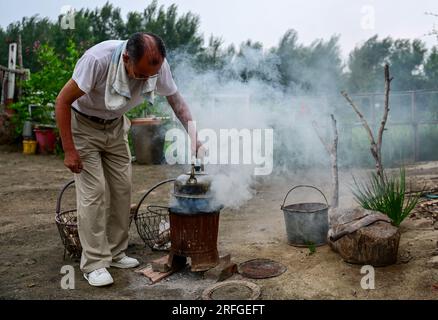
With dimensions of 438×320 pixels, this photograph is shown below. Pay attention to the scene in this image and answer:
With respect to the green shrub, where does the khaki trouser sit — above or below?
below

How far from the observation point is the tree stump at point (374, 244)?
12.1 ft

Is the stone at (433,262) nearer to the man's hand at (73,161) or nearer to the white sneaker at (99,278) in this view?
the white sneaker at (99,278)

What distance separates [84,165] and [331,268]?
238cm

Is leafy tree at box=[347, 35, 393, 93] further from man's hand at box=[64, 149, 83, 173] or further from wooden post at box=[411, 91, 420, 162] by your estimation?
man's hand at box=[64, 149, 83, 173]

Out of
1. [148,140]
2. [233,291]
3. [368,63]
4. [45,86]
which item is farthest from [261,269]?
[368,63]

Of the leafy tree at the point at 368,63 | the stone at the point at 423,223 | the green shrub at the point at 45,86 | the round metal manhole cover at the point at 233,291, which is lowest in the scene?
the round metal manhole cover at the point at 233,291

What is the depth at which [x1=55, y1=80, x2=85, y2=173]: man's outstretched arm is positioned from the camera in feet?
11.1

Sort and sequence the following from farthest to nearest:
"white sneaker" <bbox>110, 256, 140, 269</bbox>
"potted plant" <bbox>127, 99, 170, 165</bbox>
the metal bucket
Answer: "potted plant" <bbox>127, 99, 170, 165</bbox> < the metal bucket < "white sneaker" <bbox>110, 256, 140, 269</bbox>

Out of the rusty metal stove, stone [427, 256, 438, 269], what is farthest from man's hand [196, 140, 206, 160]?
stone [427, 256, 438, 269]

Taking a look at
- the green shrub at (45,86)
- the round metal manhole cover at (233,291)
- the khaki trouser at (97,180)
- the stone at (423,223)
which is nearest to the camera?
the round metal manhole cover at (233,291)

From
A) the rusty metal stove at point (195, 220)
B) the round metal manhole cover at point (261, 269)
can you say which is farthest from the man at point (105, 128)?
the round metal manhole cover at point (261, 269)

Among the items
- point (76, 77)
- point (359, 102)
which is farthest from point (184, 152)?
point (76, 77)

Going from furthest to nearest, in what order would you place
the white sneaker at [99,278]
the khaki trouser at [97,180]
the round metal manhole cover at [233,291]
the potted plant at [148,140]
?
the potted plant at [148,140], the khaki trouser at [97,180], the white sneaker at [99,278], the round metal manhole cover at [233,291]

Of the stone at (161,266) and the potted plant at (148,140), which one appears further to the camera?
the potted plant at (148,140)
